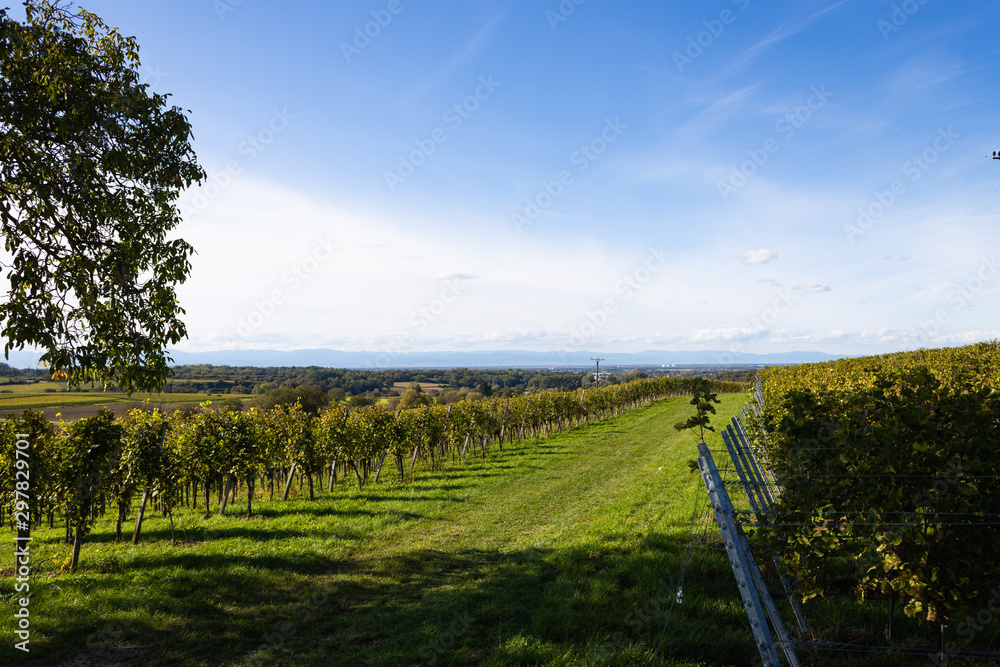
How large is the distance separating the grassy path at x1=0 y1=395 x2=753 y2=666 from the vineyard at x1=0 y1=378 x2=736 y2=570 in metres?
1.04

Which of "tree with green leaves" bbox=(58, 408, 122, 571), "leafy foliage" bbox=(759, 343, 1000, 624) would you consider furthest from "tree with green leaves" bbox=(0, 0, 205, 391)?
"leafy foliage" bbox=(759, 343, 1000, 624)

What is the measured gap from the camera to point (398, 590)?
7.62m

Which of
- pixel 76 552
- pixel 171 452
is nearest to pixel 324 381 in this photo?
pixel 171 452

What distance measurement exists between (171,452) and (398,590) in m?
7.89

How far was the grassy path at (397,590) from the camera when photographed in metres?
5.34

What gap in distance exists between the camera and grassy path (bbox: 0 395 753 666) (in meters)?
5.34

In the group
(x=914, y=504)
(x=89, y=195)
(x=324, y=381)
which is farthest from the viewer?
(x=324, y=381)

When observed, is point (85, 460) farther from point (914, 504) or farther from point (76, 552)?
point (914, 504)

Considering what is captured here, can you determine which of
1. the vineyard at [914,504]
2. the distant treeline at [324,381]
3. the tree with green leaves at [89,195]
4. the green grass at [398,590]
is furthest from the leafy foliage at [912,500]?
the distant treeline at [324,381]

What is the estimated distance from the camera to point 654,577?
6.54 metres

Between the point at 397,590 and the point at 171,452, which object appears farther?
the point at 171,452

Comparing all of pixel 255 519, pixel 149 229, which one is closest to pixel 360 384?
pixel 255 519

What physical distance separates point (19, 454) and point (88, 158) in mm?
6245

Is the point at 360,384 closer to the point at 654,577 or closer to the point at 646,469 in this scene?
the point at 646,469
